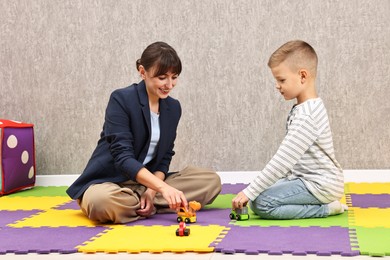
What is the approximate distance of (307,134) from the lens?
7.59 ft

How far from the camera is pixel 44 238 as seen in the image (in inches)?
83.6

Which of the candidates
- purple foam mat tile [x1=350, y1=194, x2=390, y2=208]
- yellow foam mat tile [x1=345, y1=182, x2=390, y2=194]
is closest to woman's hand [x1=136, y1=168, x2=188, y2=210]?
purple foam mat tile [x1=350, y1=194, x2=390, y2=208]

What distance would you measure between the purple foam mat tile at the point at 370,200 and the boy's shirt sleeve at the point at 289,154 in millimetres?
434

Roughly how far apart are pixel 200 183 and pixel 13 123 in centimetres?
114

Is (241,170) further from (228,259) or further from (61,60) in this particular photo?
(228,259)

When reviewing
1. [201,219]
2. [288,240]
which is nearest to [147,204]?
[201,219]

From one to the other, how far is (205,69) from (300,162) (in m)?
1.13

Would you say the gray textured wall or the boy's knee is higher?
the gray textured wall

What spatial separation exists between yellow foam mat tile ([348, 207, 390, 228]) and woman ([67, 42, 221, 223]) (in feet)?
1.74

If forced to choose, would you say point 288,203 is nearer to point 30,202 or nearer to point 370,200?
point 370,200

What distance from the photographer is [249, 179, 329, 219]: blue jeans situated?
233cm

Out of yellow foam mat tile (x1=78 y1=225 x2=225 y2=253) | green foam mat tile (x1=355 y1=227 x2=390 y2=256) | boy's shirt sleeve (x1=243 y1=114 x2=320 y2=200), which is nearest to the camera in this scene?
green foam mat tile (x1=355 y1=227 x2=390 y2=256)

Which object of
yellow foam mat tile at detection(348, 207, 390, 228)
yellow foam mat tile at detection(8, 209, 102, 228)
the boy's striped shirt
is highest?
the boy's striped shirt

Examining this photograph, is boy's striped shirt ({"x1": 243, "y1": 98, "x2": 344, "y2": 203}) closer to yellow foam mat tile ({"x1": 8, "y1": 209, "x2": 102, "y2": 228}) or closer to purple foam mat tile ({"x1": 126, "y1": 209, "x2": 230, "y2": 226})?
purple foam mat tile ({"x1": 126, "y1": 209, "x2": 230, "y2": 226})
